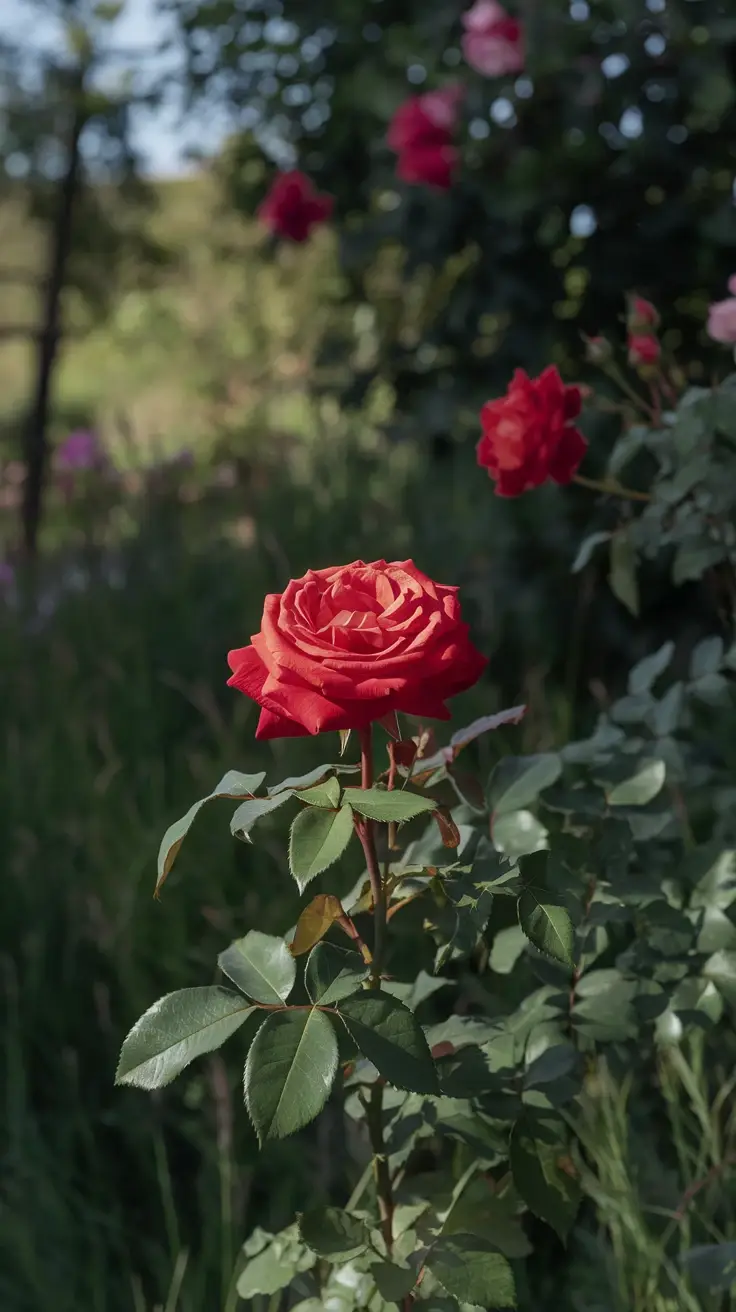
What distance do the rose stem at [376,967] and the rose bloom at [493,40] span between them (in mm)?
1909

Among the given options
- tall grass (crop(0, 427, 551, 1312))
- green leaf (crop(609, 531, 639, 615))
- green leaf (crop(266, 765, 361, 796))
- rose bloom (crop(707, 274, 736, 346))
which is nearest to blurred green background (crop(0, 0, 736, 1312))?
tall grass (crop(0, 427, 551, 1312))

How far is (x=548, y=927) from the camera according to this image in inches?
35.7

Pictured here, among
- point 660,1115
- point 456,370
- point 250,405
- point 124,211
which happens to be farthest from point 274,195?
point 250,405

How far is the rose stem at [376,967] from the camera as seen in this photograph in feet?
3.06

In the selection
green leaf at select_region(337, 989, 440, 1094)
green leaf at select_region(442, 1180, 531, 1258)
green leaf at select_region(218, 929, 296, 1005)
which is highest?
green leaf at select_region(337, 989, 440, 1094)

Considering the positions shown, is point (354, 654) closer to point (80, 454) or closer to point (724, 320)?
point (724, 320)

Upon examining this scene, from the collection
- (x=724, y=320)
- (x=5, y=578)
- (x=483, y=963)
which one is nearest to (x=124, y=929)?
(x=483, y=963)

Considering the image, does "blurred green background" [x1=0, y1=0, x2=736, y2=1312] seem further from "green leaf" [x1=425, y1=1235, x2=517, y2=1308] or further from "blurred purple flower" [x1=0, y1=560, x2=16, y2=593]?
"green leaf" [x1=425, y1=1235, x2=517, y2=1308]

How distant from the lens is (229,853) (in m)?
1.92

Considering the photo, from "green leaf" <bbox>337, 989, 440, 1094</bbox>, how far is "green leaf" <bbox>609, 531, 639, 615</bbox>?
0.68m

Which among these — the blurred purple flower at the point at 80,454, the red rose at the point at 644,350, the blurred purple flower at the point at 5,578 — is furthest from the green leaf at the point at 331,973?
the blurred purple flower at the point at 80,454

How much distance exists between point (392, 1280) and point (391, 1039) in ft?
0.77

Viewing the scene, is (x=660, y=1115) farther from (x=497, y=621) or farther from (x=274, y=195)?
(x=274, y=195)

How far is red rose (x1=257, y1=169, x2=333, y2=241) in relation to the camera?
3.29m
